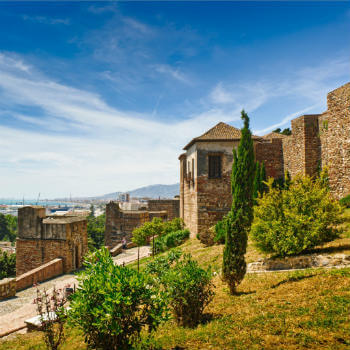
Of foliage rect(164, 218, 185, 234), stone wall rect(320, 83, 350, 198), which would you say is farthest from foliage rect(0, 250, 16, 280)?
stone wall rect(320, 83, 350, 198)

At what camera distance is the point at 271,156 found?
22281mm

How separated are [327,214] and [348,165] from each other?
6.74 m

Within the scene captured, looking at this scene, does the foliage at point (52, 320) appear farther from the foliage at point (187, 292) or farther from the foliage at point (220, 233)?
the foliage at point (220, 233)

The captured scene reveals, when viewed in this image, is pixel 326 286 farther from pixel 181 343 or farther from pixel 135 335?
pixel 135 335

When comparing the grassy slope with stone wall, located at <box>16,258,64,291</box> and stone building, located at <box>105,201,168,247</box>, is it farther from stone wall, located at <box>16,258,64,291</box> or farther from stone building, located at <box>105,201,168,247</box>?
stone building, located at <box>105,201,168,247</box>

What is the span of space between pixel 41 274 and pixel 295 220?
15.1 m

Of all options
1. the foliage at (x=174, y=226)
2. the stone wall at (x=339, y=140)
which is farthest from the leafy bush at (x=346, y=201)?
the foliage at (x=174, y=226)

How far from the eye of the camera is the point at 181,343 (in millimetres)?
5379

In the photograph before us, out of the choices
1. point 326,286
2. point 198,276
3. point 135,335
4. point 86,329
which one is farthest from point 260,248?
point 86,329

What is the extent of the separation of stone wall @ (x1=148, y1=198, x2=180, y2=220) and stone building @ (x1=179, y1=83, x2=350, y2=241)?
33.7 feet

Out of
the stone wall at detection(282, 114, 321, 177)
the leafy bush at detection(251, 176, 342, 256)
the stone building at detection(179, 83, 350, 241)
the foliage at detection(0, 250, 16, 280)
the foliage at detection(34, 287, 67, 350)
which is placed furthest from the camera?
the foliage at detection(0, 250, 16, 280)

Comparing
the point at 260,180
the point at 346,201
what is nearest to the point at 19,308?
the point at 346,201

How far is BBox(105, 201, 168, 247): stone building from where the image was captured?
100 feet

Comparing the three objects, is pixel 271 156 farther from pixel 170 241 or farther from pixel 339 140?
pixel 170 241
